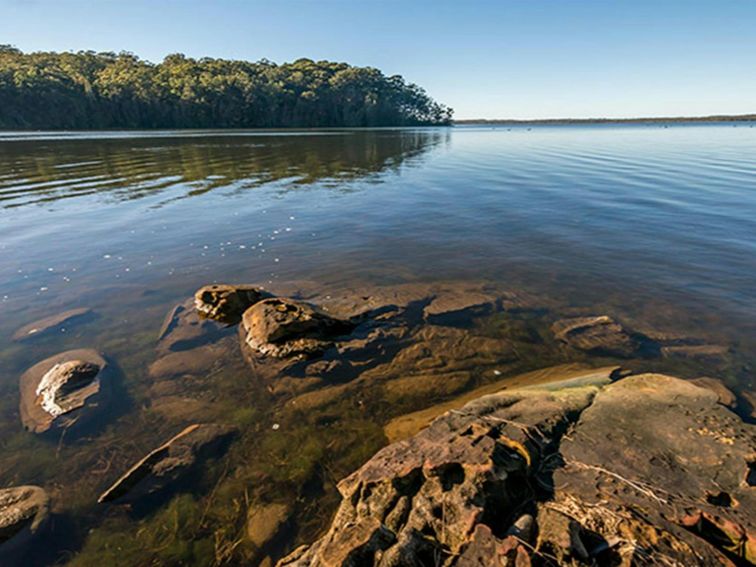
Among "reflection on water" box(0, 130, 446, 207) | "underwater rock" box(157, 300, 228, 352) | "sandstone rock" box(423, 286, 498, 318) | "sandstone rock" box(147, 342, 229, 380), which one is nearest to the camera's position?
"sandstone rock" box(147, 342, 229, 380)

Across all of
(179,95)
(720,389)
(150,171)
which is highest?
(179,95)

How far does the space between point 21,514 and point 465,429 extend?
5.59 metres

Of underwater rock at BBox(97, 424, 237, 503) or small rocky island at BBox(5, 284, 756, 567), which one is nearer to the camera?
small rocky island at BBox(5, 284, 756, 567)

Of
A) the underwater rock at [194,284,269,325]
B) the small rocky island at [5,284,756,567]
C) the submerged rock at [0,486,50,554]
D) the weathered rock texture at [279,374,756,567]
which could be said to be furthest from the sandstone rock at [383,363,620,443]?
the underwater rock at [194,284,269,325]

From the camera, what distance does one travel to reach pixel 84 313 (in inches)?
372

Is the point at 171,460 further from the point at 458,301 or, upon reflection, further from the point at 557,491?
the point at 458,301

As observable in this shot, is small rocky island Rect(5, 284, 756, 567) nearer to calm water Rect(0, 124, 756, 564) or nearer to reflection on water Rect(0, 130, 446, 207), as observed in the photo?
calm water Rect(0, 124, 756, 564)

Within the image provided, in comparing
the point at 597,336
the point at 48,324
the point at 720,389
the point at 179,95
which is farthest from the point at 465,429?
the point at 179,95

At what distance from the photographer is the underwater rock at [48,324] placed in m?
8.40

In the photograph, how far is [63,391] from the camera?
6.54 meters

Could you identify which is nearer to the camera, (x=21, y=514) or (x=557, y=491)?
(x=557, y=491)

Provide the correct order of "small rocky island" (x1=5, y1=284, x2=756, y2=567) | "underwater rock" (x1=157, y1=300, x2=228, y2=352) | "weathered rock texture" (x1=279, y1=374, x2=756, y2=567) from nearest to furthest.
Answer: "weathered rock texture" (x1=279, y1=374, x2=756, y2=567), "small rocky island" (x1=5, y1=284, x2=756, y2=567), "underwater rock" (x1=157, y1=300, x2=228, y2=352)

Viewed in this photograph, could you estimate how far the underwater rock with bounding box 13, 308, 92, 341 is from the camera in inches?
331

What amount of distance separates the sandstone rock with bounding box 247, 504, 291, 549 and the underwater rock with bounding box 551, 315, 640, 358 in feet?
22.0
